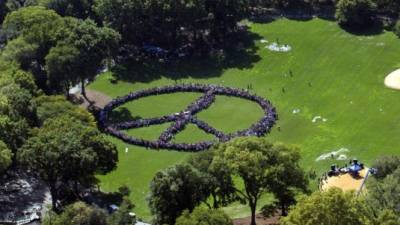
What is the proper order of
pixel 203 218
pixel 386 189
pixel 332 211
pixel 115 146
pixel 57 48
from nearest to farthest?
pixel 332 211 < pixel 203 218 < pixel 386 189 < pixel 115 146 < pixel 57 48

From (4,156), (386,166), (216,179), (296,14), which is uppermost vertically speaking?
(216,179)

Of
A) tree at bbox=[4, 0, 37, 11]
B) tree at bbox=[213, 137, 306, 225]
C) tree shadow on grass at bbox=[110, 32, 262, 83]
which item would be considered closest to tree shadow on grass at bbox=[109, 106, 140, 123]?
tree shadow on grass at bbox=[110, 32, 262, 83]

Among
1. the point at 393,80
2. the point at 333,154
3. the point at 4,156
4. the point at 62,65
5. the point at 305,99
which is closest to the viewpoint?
the point at 4,156

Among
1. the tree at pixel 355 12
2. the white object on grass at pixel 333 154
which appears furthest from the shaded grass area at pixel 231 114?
the tree at pixel 355 12

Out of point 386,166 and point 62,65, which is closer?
point 386,166

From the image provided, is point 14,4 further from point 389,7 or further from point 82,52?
point 389,7

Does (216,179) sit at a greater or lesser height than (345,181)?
greater

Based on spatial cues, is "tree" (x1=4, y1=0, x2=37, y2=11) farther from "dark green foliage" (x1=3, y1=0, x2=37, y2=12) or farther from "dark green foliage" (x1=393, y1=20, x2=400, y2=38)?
"dark green foliage" (x1=393, y1=20, x2=400, y2=38)

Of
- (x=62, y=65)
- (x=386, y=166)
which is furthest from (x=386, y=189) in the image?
(x=62, y=65)

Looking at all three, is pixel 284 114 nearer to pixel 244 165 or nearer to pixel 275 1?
pixel 244 165

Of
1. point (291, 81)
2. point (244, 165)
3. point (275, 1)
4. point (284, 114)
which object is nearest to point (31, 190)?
point (244, 165)
